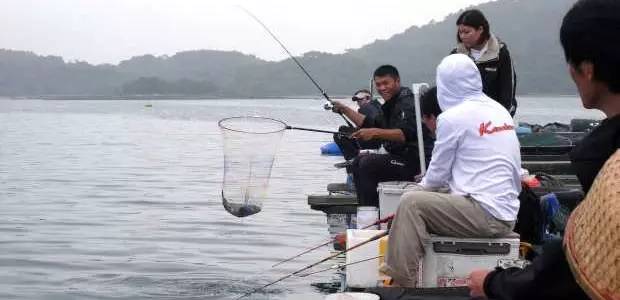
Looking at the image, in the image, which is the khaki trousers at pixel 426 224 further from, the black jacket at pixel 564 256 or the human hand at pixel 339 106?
the human hand at pixel 339 106

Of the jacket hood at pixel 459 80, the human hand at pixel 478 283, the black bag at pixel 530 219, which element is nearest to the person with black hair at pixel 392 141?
the black bag at pixel 530 219

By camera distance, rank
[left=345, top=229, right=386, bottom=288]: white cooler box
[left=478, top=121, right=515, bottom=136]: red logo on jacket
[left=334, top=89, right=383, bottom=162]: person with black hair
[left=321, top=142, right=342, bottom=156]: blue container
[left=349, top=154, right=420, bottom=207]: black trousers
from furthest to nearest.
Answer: [left=321, top=142, right=342, bottom=156]: blue container, [left=334, top=89, right=383, bottom=162]: person with black hair, [left=349, top=154, right=420, bottom=207]: black trousers, [left=345, top=229, right=386, bottom=288]: white cooler box, [left=478, top=121, right=515, bottom=136]: red logo on jacket

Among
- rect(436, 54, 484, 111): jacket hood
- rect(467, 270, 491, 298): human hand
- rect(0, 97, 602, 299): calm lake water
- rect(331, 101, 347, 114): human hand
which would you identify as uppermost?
rect(436, 54, 484, 111): jacket hood

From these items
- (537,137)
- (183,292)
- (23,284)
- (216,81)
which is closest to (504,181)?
A: (183,292)

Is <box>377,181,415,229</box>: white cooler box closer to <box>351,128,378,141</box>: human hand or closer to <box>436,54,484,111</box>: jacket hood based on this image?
<box>351,128,378,141</box>: human hand

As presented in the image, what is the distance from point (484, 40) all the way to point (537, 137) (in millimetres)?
6561

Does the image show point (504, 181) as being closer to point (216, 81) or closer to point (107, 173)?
point (107, 173)

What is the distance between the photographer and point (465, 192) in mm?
5648

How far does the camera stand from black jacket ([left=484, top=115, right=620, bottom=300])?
2623 millimetres

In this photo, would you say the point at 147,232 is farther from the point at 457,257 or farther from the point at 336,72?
the point at 336,72

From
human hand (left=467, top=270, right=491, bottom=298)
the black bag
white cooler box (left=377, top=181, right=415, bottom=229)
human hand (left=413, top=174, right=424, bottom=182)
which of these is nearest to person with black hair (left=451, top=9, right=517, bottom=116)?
human hand (left=413, top=174, right=424, bottom=182)

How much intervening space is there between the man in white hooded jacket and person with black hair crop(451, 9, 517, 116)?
2176mm

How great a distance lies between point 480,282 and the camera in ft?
10.3

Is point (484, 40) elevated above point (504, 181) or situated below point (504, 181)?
above
